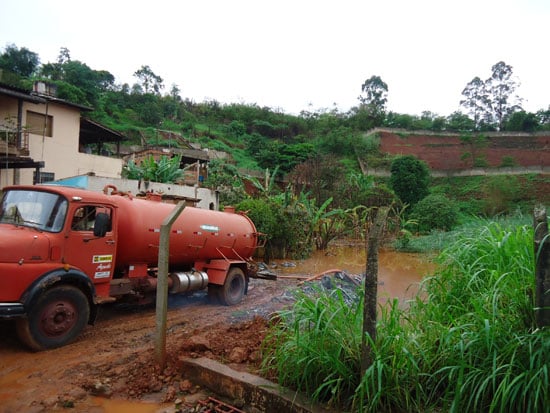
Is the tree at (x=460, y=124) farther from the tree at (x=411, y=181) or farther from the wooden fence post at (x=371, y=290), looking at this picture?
the wooden fence post at (x=371, y=290)

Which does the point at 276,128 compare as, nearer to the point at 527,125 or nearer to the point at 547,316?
the point at 527,125

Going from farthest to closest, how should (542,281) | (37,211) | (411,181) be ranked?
(411,181), (37,211), (542,281)

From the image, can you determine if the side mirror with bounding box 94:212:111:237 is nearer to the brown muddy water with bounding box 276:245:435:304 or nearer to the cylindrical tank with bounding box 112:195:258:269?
the cylindrical tank with bounding box 112:195:258:269

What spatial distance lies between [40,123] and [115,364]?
1803 cm

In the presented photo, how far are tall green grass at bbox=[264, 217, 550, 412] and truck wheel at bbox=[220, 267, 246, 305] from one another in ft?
15.3

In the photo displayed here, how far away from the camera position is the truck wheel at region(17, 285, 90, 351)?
5.11 m

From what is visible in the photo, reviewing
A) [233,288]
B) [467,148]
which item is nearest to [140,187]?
[233,288]

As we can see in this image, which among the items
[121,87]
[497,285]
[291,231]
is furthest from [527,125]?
[497,285]

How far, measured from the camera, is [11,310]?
481 cm

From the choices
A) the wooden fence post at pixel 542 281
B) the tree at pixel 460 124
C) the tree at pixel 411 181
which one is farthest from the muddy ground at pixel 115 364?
the tree at pixel 460 124

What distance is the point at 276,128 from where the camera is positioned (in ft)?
185

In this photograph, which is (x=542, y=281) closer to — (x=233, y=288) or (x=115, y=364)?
(x=115, y=364)

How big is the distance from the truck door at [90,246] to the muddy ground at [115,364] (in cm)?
101

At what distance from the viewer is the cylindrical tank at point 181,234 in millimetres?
6863
